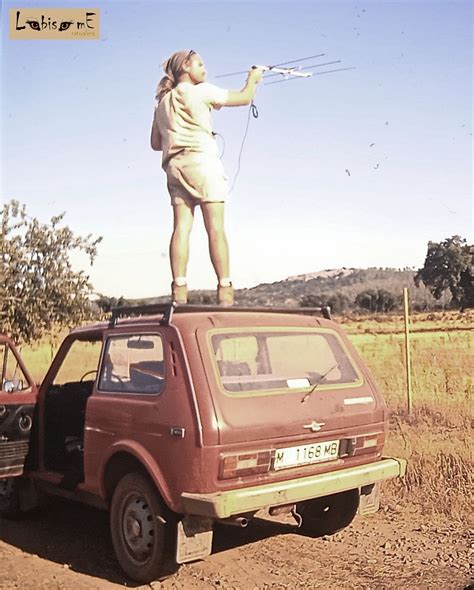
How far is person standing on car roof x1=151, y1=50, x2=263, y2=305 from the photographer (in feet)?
25.0

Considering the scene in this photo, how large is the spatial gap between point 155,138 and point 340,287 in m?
25.6

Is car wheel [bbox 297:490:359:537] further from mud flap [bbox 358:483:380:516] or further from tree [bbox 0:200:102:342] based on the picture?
tree [bbox 0:200:102:342]

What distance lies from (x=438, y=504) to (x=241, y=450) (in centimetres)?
260

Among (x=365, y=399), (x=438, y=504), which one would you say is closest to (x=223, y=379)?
(x=365, y=399)

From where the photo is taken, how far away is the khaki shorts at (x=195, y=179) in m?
7.72

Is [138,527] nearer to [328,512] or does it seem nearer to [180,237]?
[328,512]

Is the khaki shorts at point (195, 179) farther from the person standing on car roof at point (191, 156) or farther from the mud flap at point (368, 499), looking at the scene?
the mud flap at point (368, 499)

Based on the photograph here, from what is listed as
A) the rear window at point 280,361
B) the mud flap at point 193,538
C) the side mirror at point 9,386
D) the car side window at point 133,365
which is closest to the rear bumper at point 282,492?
the mud flap at point 193,538

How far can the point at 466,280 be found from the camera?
23.9m

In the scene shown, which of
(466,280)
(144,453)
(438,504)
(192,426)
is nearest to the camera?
(192,426)

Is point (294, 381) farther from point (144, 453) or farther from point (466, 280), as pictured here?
point (466, 280)

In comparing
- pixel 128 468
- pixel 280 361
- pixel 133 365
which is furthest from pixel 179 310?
pixel 128 468

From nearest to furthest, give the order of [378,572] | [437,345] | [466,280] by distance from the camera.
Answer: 1. [378,572]
2. [437,345]
3. [466,280]

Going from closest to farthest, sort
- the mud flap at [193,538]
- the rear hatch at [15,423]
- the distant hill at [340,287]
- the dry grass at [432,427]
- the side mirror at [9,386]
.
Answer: the mud flap at [193,538]
the rear hatch at [15,423]
the side mirror at [9,386]
the dry grass at [432,427]
the distant hill at [340,287]
